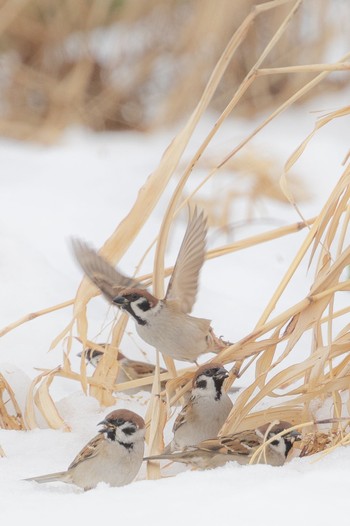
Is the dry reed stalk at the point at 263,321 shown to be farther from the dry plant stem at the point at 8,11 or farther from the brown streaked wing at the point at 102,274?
the dry plant stem at the point at 8,11

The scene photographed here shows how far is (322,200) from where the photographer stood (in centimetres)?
689

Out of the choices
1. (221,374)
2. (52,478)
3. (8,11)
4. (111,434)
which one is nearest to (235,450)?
(221,374)

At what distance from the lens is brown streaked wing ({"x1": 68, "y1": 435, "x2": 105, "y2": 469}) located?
8.96 feet

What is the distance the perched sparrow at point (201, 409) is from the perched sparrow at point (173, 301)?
0.15 metres

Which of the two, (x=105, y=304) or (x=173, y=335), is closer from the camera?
(x=173, y=335)

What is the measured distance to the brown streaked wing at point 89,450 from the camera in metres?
2.73

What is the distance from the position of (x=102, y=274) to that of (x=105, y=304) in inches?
44.2

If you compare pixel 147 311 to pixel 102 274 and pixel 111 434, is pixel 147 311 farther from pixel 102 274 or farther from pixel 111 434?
pixel 111 434

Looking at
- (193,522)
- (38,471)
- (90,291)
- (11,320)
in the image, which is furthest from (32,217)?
(193,522)

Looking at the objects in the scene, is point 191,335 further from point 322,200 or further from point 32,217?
point 322,200

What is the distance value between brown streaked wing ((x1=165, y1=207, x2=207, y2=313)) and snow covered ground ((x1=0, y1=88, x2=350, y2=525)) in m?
0.38

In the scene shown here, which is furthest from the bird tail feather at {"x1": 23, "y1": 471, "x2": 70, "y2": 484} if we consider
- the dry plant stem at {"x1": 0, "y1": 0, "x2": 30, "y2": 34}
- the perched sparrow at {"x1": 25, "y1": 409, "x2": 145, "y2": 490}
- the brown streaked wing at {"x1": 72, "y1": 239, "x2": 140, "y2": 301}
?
the dry plant stem at {"x1": 0, "y1": 0, "x2": 30, "y2": 34}

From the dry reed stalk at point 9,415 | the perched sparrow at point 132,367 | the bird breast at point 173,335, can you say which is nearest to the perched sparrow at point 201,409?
the bird breast at point 173,335

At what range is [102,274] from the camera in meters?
3.15
